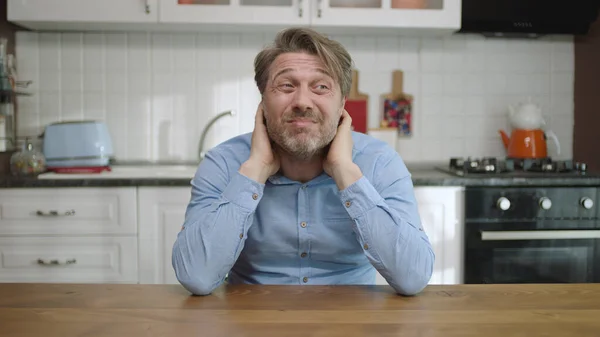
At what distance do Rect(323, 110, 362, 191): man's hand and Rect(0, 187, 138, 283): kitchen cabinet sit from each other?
129cm

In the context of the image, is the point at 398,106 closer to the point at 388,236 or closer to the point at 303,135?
the point at 303,135

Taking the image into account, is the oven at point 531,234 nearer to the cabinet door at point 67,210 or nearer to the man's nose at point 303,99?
the man's nose at point 303,99

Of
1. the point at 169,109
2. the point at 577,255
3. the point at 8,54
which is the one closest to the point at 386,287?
the point at 577,255

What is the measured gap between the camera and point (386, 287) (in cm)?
121

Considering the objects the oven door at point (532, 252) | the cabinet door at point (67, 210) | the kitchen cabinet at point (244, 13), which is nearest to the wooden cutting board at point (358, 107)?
the kitchen cabinet at point (244, 13)

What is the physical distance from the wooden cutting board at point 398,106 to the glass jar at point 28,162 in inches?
67.7

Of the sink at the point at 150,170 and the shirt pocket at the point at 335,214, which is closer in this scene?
the shirt pocket at the point at 335,214

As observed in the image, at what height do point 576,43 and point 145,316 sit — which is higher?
point 576,43

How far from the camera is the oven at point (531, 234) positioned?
8.17 feet

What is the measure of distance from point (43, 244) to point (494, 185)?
1923 mm

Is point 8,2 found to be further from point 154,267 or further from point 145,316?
point 145,316

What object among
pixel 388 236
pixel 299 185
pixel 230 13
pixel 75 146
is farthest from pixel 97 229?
pixel 388 236

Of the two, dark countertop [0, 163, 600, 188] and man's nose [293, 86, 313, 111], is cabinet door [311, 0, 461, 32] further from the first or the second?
man's nose [293, 86, 313, 111]

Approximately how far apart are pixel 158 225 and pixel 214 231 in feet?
4.18
